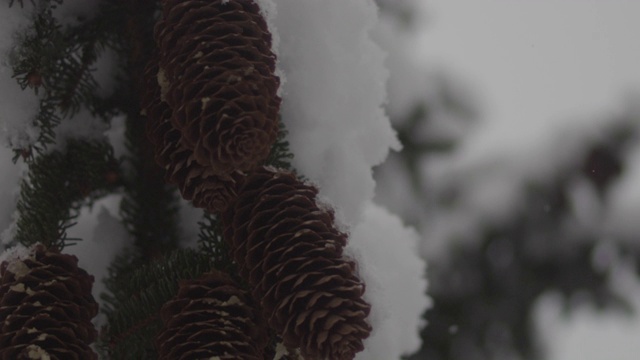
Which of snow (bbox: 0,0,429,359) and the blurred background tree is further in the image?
the blurred background tree

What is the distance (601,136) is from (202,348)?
77.2 inches

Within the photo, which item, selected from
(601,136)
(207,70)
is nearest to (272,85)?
(207,70)

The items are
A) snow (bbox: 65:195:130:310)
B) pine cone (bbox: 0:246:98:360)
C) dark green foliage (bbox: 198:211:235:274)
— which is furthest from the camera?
snow (bbox: 65:195:130:310)

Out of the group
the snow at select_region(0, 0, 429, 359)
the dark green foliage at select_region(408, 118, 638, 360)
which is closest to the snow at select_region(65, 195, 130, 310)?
the snow at select_region(0, 0, 429, 359)


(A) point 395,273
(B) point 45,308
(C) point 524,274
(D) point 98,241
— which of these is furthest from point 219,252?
(C) point 524,274

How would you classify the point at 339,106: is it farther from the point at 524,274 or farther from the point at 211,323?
the point at 524,274

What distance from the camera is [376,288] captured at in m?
0.99

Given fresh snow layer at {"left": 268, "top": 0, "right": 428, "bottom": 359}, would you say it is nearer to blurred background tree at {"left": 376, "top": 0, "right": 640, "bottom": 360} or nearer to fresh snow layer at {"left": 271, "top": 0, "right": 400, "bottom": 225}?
fresh snow layer at {"left": 271, "top": 0, "right": 400, "bottom": 225}

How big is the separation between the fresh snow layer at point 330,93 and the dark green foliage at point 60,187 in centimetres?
34

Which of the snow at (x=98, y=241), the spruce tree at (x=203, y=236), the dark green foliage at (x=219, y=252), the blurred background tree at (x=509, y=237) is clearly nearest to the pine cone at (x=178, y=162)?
the spruce tree at (x=203, y=236)

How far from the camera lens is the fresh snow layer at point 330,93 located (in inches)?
43.1

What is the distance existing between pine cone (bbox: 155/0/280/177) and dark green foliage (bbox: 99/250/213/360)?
7.2 inches

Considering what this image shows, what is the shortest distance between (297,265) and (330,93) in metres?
0.34

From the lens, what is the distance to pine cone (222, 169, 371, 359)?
33.2 inches
